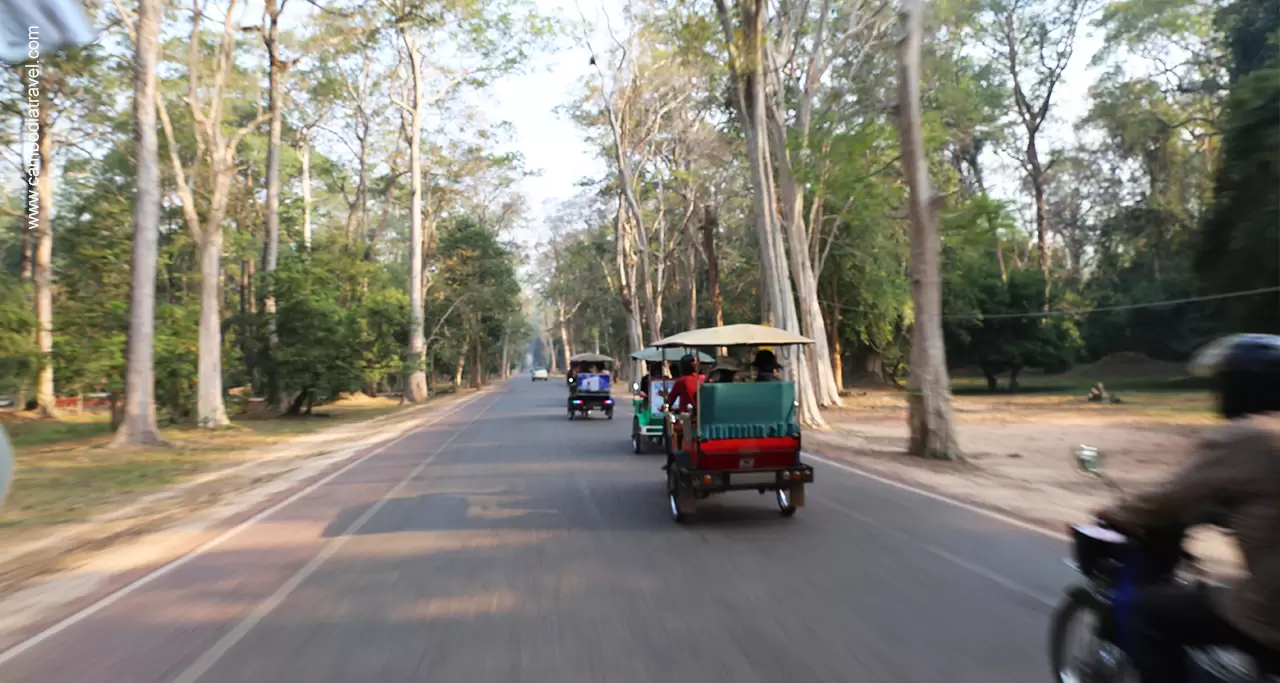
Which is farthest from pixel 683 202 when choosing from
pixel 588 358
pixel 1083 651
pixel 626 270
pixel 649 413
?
pixel 1083 651

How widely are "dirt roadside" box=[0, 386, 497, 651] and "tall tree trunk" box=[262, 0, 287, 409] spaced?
49.1ft

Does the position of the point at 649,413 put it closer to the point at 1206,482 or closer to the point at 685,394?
the point at 685,394

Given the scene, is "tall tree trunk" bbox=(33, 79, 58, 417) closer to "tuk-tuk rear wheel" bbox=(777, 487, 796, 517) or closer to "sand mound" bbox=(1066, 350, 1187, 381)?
"tuk-tuk rear wheel" bbox=(777, 487, 796, 517)

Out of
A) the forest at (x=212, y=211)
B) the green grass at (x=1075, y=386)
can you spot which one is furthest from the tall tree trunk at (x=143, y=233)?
the green grass at (x=1075, y=386)

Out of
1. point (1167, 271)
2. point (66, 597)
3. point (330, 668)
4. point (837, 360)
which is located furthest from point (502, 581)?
point (1167, 271)

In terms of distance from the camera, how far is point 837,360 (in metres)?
40.5

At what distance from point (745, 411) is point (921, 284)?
274 inches

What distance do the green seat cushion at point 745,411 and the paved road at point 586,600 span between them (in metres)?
1.03

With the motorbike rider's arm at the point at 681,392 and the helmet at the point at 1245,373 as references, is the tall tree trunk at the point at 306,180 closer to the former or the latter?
the motorbike rider's arm at the point at 681,392

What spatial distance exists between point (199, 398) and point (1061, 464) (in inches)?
909

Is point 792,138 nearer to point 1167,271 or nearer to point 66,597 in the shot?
point 66,597

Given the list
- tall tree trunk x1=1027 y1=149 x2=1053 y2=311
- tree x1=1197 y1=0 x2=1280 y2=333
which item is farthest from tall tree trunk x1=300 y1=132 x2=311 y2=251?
tree x1=1197 y1=0 x2=1280 y2=333

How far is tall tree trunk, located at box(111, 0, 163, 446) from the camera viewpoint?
1995 centimetres

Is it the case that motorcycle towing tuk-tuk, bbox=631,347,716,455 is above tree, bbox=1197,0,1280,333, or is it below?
below
